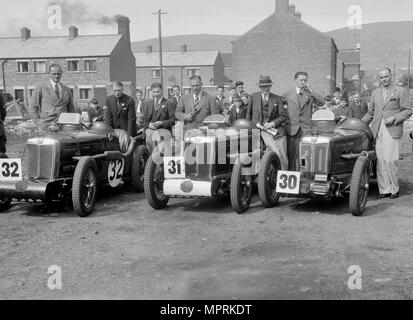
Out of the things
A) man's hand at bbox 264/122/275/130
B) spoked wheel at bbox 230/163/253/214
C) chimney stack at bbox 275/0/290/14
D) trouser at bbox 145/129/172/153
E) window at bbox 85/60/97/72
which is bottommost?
spoked wheel at bbox 230/163/253/214

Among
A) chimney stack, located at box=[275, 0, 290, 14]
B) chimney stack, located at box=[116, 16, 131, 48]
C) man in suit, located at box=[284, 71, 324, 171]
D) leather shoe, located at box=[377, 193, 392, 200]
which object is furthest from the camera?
chimney stack, located at box=[116, 16, 131, 48]

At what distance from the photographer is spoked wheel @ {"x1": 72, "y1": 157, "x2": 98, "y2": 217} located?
6.70m

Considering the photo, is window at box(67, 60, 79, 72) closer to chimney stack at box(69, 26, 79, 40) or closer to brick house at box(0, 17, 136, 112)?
brick house at box(0, 17, 136, 112)

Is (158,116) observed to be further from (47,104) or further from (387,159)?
(387,159)

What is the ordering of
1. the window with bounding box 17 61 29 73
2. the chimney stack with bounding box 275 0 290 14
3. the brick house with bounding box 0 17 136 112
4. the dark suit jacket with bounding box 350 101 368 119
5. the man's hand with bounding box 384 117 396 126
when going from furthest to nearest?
the window with bounding box 17 61 29 73 < the brick house with bounding box 0 17 136 112 < the chimney stack with bounding box 275 0 290 14 < the dark suit jacket with bounding box 350 101 368 119 < the man's hand with bounding box 384 117 396 126

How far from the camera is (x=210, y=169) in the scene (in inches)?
280

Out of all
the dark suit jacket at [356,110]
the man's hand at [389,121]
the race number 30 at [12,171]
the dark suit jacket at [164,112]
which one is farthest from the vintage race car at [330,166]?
the race number 30 at [12,171]

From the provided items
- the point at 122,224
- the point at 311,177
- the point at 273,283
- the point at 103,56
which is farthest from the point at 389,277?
the point at 103,56

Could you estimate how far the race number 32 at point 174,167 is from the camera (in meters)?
7.04

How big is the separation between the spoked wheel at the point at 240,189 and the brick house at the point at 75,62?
39423 millimetres

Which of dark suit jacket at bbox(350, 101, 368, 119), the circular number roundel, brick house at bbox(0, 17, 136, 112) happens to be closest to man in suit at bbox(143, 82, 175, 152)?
the circular number roundel

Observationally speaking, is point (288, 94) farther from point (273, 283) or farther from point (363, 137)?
point (273, 283)

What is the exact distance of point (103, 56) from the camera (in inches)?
1828

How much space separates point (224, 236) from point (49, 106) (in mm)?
3900
